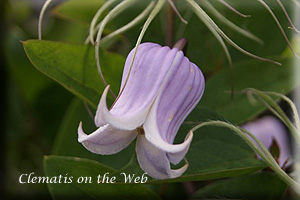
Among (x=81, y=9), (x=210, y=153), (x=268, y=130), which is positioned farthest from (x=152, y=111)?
(x=81, y=9)

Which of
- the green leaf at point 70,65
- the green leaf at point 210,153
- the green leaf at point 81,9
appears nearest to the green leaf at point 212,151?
the green leaf at point 210,153

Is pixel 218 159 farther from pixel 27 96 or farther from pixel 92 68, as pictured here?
pixel 27 96

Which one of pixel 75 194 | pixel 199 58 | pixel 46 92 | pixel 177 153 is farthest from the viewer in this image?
pixel 46 92

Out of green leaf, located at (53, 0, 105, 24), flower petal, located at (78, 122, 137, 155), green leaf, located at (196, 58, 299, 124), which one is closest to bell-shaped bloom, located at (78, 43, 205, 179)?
flower petal, located at (78, 122, 137, 155)

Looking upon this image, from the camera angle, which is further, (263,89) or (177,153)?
(263,89)

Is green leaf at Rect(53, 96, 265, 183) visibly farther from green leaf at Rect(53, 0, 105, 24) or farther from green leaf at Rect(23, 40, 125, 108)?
green leaf at Rect(53, 0, 105, 24)

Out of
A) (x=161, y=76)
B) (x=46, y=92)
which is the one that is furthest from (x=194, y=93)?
(x=46, y=92)

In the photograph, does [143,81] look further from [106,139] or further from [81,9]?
[81,9]

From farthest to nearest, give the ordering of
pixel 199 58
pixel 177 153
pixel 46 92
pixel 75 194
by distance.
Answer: pixel 46 92
pixel 199 58
pixel 75 194
pixel 177 153

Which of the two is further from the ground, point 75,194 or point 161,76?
point 161,76
